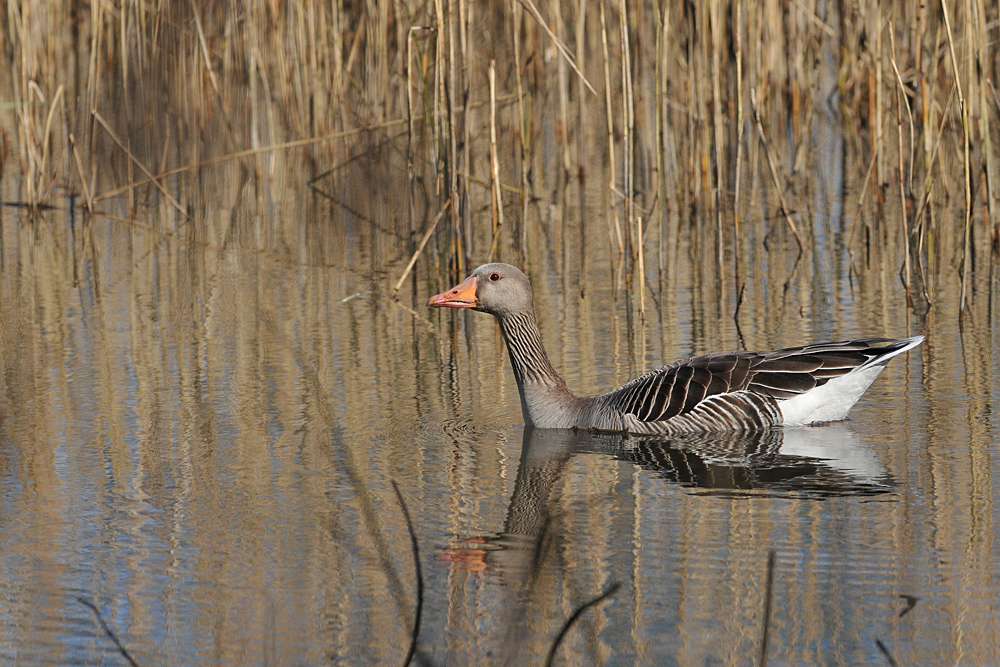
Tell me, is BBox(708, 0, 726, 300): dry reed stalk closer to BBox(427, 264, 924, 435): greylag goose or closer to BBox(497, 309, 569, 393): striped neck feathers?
BBox(497, 309, 569, 393): striped neck feathers

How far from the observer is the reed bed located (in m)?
10.7

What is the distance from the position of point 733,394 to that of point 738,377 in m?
0.10

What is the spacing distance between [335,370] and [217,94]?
788 centimetres

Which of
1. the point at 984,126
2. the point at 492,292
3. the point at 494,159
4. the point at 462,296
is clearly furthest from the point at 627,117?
the point at 984,126

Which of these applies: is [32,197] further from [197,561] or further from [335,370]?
[197,561]

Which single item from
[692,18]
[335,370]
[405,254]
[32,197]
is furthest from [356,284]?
[32,197]

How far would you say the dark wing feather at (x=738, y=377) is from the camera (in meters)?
7.40

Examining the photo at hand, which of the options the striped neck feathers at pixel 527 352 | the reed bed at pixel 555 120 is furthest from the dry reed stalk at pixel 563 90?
the striped neck feathers at pixel 527 352

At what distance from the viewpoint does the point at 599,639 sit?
453 centimetres

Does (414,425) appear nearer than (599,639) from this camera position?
No

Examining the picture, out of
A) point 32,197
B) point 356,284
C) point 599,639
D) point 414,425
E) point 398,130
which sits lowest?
point 599,639

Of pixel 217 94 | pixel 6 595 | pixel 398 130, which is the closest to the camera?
pixel 6 595

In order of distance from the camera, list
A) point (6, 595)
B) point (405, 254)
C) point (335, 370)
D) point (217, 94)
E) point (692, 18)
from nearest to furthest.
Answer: point (6, 595) < point (335, 370) < point (692, 18) < point (405, 254) < point (217, 94)

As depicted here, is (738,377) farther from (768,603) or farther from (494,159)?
(768,603)
